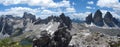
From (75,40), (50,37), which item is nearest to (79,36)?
(75,40)

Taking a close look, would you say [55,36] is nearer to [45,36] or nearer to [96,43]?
[45,36]

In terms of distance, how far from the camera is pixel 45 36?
58500 millimetres

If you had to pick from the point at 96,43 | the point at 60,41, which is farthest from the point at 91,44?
the point at 60,41

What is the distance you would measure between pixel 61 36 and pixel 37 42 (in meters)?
5.44

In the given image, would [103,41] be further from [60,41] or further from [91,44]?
[60,41]

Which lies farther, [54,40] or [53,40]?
[54,40]

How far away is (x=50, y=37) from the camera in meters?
58.8

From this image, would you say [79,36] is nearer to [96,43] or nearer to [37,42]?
[96,43]

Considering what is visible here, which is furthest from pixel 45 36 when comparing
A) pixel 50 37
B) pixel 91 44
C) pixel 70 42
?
pixel 91 44

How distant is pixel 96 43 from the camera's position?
59000 mm

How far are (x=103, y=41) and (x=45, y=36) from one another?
1316 centimetres

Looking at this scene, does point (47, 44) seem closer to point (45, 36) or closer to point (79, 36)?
point (45, 36)

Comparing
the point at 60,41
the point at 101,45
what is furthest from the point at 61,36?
the point at 101,45

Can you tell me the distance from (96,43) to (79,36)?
4315 millimetres
